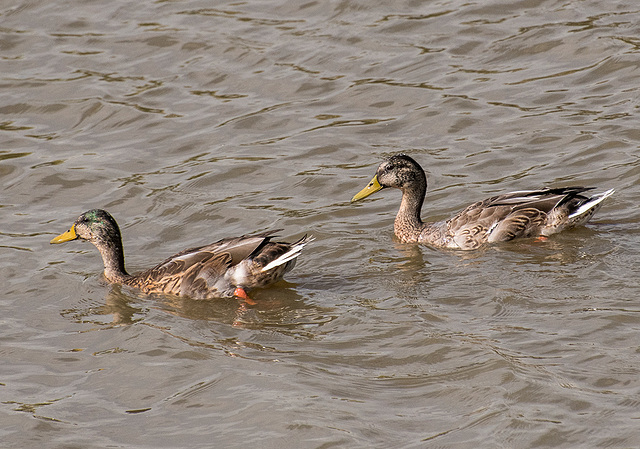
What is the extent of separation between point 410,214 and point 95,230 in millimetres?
3499

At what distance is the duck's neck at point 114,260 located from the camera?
10.4 metres

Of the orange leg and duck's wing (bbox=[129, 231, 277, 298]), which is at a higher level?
duck's wing (bbox=[129, 231, 277, 298])

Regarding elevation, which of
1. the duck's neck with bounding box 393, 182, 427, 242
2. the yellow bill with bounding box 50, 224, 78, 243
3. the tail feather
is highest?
the yellow bill with bounding box 50, 224, 78, 243

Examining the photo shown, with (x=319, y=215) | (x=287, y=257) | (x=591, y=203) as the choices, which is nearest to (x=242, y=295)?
(x=287, y=257)

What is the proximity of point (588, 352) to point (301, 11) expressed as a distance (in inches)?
413

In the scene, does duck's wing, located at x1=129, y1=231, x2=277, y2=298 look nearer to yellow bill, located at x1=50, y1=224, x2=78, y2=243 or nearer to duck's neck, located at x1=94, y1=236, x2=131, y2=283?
duck's neck, located at x1=94, y1=236, x2=131, y2=283

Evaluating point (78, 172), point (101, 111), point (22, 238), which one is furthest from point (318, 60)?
point (22, 238)

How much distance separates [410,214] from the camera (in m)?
11.5

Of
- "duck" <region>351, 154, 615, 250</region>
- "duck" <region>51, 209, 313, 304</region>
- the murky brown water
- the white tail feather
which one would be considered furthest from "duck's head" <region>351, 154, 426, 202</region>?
"duck" <region>51, 209, 313, 304</region>

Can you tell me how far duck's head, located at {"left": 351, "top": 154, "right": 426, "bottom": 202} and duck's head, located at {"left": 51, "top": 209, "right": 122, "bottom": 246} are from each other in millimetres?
2753

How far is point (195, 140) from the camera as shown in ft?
44.9

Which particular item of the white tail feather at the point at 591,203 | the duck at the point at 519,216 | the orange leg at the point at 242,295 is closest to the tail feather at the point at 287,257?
the orange leg at the point at 242,295

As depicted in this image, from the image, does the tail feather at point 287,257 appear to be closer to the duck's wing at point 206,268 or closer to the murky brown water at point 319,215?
the duck's wing at point 206,268

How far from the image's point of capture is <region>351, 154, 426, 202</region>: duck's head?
1147 cm
